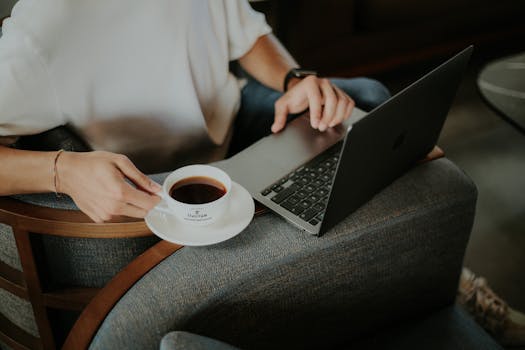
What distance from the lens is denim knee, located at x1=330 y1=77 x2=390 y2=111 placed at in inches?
47.6

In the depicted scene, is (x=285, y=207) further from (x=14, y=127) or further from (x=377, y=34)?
(x=377, y=34)

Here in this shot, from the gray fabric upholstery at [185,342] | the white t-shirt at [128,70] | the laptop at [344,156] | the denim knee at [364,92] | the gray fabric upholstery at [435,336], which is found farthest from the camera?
the denim knee at [364,92]

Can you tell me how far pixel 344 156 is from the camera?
2.33 feet

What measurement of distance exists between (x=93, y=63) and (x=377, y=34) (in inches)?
68.0

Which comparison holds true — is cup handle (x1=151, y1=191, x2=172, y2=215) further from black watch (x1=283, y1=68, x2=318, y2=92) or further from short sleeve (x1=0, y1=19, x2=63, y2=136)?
black watch (x1=283, y1=68, x2=318, y2=92)

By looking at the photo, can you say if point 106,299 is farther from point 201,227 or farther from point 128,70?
point 128,70

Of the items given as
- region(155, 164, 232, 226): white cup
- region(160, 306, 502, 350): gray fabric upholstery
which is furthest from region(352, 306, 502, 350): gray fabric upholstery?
region(155, 164, 232, 226): white cup

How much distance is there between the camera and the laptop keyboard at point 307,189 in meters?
0.89

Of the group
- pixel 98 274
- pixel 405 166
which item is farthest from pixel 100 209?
pixel 405 166

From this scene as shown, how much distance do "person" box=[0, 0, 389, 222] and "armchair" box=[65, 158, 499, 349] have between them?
142 mm

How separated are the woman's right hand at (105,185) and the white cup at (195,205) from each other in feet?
0.07

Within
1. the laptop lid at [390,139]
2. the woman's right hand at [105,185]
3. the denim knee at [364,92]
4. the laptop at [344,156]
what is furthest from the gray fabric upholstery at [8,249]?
the denim knee at [364,92]

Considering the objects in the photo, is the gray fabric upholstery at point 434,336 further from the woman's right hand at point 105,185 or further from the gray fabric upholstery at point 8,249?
the gray fabric upholstery at point 8,249

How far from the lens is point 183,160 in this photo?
4.00 ft
